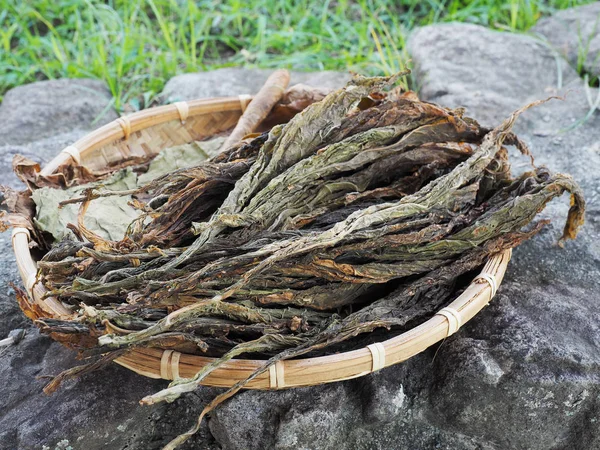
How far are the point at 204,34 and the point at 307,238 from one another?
2809 millimetres

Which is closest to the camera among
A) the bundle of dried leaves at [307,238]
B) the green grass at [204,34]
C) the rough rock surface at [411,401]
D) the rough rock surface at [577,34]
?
the bundle of dried leaves at [307,238]

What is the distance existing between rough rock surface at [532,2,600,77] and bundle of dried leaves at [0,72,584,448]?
5.04 ft

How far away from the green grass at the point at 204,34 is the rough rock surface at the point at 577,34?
161mm

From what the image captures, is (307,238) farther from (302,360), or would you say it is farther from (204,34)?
(204,34)

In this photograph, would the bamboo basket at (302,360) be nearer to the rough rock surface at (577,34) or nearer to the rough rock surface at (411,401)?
the rough rock surface at (411,401)

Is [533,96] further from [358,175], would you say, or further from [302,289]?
[302,289]

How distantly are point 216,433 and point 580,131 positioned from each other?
2.11 meters

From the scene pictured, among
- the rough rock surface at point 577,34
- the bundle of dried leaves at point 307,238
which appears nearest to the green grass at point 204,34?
the rough rock surface at point 577,34

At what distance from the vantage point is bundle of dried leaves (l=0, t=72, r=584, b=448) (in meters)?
1.68

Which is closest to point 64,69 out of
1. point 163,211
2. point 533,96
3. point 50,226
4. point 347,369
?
point 50,226

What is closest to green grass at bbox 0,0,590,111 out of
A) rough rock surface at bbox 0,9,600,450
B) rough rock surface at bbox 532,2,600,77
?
rough rock surface at bbox 532,2,600,77

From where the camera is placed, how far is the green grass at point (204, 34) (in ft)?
12.3

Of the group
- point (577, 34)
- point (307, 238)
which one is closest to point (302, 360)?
point (307, 238)

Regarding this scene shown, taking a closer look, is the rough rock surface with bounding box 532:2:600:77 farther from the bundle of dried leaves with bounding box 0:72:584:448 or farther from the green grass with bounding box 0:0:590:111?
the bundle of dried leaves with bounding box 0:72:584:448
